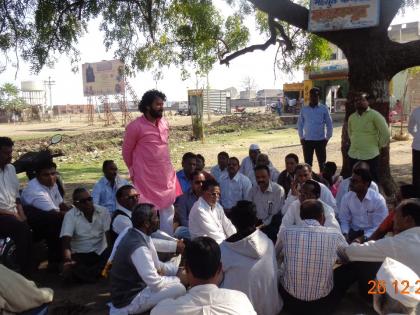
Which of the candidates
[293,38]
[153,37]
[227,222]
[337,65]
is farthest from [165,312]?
[337,65]

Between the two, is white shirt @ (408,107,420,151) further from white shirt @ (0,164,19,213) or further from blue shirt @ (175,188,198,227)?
white shirt @ (0,164,19,213)

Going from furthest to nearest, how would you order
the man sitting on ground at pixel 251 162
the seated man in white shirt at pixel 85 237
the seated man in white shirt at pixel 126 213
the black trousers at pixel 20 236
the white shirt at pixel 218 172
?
1. the man sitting on ground at pixel 251 162
2. the white shirt at pixel 218 172
3. the seated man in white shirt at pixel 85 237
4. the black trousers at pixel 20 236
5. the seated man in white shirt at pixel 126 213

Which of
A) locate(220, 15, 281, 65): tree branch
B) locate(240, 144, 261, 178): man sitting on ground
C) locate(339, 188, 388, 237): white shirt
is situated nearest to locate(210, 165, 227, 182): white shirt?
locate(240, 144, 261, 178): man sitting on ground

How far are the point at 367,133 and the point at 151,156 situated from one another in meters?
3.30

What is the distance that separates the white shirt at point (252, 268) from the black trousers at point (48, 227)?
256cm

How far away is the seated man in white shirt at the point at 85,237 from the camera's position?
4.85 metres

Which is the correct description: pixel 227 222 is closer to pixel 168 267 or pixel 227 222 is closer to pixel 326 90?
pixel 168 267

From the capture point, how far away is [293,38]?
11.0 metres

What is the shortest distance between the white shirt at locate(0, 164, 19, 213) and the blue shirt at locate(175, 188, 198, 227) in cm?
185

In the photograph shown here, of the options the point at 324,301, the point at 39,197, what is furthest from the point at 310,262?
the point at 39,197

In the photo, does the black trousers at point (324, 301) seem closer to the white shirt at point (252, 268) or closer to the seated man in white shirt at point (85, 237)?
the white shirt at point (252, 268)

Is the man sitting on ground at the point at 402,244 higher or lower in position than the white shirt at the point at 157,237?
higher

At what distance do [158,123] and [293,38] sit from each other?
7.01m

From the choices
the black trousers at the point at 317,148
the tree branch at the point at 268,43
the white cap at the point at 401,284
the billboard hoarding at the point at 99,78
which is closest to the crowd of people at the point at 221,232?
the white cap at the point at 401,284
